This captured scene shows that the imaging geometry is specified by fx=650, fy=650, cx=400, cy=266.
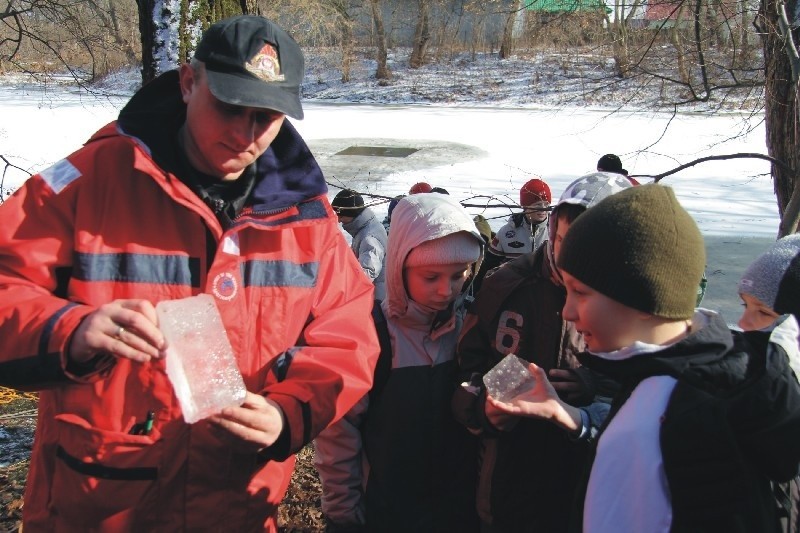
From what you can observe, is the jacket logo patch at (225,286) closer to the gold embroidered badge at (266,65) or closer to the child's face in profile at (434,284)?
the gold embroidered badge at (266,65)

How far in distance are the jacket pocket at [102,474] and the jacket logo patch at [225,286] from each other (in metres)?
0.38

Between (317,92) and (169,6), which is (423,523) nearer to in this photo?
(169,6)

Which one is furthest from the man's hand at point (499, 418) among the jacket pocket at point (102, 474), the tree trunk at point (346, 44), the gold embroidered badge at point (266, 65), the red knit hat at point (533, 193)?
the tree trunk at point (346, 44)

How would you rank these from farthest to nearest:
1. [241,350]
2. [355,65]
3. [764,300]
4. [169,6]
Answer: [355,65], [169,6], [764,300], [241,350]

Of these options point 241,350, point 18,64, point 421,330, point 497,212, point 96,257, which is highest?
point 18,64

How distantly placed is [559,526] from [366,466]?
2.29 ft

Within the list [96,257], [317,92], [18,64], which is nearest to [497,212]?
[18,64]

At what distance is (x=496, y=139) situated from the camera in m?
16.3

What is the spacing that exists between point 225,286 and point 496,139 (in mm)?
15223

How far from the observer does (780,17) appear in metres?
3.31

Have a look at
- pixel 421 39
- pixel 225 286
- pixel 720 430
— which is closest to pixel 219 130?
pixel 225 286

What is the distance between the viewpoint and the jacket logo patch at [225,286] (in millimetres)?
1689

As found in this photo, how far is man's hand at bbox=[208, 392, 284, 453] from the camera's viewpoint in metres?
1.56

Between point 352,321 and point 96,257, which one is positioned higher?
point 96,257
